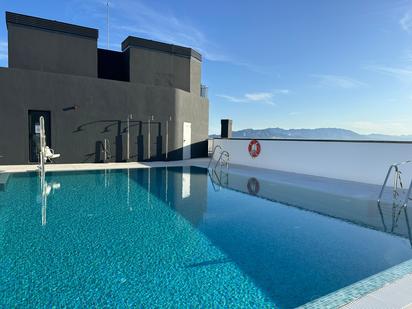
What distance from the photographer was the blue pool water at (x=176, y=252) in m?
2.54

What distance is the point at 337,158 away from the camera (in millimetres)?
9078

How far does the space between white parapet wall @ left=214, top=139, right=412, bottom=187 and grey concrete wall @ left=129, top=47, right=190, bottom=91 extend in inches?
228

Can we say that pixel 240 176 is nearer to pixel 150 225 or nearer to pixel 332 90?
pixel 150 225

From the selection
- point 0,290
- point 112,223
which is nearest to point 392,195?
point 112,223

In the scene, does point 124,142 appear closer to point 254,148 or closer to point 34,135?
point 34,135

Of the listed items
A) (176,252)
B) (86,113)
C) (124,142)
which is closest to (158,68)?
(124,142)

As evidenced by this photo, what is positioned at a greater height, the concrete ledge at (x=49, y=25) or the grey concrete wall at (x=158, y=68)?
the concrete ledge at (x=49, y=25)

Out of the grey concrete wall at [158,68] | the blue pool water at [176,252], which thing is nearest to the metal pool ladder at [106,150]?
the grey concrete wall at [158,68]

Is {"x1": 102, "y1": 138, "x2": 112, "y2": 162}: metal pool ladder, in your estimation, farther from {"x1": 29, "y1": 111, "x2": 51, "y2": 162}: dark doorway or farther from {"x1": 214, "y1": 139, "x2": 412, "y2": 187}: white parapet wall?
{"x1": 214, "y1": 139, "x2": 412, "y2": 187}: white parapet wall

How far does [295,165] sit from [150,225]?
7.38 m

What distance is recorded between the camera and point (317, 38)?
15.3 metres

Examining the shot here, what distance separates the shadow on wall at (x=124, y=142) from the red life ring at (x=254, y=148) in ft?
11.8

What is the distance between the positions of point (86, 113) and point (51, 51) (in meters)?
3.04

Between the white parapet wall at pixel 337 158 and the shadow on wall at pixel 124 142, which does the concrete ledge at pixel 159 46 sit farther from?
the white parapet wall at pixel 337 158
